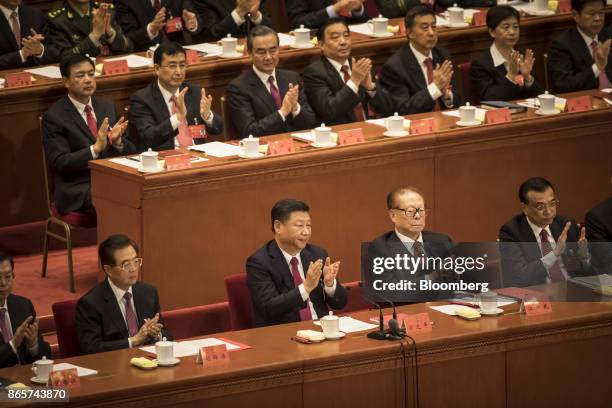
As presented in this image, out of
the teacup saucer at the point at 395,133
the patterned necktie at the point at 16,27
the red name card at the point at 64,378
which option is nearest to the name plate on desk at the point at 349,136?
the teacup saucer at the point at 395,133

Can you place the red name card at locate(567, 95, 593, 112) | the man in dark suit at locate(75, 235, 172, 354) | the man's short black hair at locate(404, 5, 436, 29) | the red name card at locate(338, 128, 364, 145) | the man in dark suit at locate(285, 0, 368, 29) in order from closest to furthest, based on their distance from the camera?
the man in dark suit at locate(75, 235, 172, 354) < the red name card at locate(338, 128, 364, 145) < the red name card at locate(567, 95, 593, 112) < the man's short black hair at locate(404, 5, 436, 29) < the man in dark suit at locate(285, 0, 368, 29)

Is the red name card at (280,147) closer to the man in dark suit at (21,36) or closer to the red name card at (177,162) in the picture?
the red name card at (177,162)

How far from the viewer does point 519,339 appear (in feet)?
17.6

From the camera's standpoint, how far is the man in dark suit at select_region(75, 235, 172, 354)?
18.2 feet

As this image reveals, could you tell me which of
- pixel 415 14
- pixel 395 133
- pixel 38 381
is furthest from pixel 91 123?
pixel 38 381

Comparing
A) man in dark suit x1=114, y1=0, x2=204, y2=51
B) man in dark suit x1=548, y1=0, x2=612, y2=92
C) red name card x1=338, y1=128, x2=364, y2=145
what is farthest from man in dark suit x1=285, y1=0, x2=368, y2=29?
red name card x1=338, y1=128, x2=364, y2=145

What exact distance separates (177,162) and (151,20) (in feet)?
7.70

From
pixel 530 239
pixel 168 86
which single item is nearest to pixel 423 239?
pixel 530 239

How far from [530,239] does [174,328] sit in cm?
179

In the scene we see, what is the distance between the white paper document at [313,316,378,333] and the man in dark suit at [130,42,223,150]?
2.11 meters

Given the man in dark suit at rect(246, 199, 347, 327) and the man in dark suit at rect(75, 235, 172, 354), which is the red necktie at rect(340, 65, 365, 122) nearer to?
the man in dark suit at rect(246, 199, 347, 327)

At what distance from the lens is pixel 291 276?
19.8 feet

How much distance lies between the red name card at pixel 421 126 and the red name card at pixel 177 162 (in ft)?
4.06

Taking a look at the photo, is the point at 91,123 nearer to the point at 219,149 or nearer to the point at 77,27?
the point at 219,149
